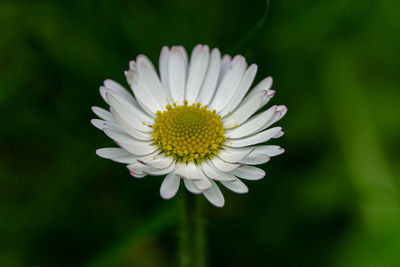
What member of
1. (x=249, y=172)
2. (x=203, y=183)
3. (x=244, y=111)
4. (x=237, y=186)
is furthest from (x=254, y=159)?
(x=244, y=111)

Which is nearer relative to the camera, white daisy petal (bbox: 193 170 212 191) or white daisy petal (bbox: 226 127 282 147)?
white daisy petal (bbox: 193 170 212 191)

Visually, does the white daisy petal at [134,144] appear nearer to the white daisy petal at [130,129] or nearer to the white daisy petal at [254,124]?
the white daisy petal at [130,129]

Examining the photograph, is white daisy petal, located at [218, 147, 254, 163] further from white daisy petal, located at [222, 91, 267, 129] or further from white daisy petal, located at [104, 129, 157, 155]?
white daisy petal, located at [104, 129, 157, 155]

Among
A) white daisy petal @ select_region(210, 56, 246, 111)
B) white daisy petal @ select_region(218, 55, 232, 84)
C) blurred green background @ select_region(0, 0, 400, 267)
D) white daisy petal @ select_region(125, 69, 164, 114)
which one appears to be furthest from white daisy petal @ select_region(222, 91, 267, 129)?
blurred green background @ select_region(0, 0, 400, 267)

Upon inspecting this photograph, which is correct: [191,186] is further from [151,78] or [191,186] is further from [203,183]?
[151,78]

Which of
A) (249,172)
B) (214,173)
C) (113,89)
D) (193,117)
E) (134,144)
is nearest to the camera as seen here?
(249,172)
